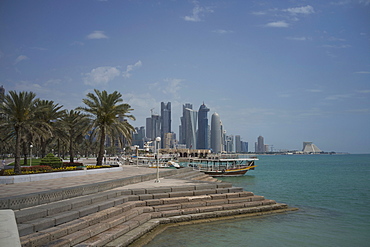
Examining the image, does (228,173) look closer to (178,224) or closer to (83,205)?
(178,224)

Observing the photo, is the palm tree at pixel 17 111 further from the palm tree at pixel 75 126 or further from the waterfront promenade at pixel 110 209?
the waterfront promenade at pixel 110 209

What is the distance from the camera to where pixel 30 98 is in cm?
2283

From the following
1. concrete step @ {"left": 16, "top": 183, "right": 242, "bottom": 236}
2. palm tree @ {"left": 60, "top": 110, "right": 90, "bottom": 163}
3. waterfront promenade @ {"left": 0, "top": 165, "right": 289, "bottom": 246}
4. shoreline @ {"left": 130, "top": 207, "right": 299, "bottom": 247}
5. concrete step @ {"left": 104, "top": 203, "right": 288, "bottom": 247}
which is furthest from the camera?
palm tree @ {"left": 60, "top": 110, "right": 90, "bottom": 163}

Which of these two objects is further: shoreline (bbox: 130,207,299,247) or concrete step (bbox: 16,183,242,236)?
shoreline (bbox: 130,207,299,247)

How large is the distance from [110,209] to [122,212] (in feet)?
2.46

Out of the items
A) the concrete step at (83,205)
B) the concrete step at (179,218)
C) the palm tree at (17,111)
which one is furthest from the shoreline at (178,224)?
the palm tree at (17,111)

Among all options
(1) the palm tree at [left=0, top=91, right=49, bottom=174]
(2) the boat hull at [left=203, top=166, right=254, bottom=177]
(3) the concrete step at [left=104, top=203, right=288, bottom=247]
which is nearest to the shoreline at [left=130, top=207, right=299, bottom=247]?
(3) the concrete step at [left=104, top=203, right=288, bottom=247]

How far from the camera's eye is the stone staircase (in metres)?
8.54

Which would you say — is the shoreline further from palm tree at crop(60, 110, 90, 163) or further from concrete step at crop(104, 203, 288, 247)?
palm tree at crop(60, 110, 90, 163)

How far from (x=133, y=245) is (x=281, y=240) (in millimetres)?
6040

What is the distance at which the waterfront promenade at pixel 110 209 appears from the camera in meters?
8.67

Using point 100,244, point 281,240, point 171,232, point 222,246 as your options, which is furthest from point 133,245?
point 281,240

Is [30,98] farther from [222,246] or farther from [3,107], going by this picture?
[222,246]

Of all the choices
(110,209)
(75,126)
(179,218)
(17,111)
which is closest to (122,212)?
(110,209)
